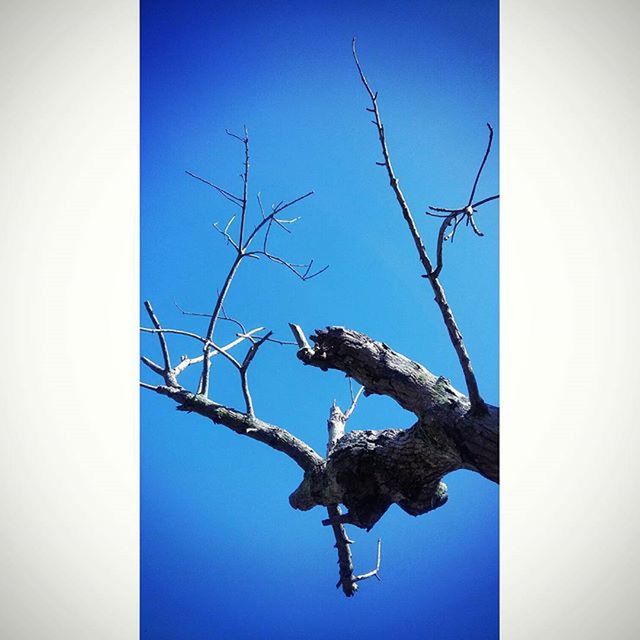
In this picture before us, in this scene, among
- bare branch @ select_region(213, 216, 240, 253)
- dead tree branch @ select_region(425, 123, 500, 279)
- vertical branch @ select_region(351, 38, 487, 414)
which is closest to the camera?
vertical branch @ select_region(351, 38, 487, 414)

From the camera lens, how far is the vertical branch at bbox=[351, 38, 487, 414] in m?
1.79

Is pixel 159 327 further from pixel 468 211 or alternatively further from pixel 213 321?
pixel 468 211

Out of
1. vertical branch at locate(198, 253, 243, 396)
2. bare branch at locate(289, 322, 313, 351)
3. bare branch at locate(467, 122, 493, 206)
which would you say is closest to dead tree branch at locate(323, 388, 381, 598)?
bare branch at locate(289, 322, 313, 351)

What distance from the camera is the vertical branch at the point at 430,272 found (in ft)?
5.88

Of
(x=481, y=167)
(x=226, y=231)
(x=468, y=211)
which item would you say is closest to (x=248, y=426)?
(x=226, y=231)

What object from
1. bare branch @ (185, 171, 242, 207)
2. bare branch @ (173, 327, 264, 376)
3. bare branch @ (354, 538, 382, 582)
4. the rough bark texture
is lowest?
bare branch @ (354, 538, 382, 582)

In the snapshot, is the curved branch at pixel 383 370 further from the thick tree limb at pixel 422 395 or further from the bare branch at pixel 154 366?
the bare branch at pixel 154 366

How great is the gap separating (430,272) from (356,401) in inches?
17.2

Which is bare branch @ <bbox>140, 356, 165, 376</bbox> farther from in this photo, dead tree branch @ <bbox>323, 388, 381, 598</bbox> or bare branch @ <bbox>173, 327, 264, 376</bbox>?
dead tree branch @ <bbox>323, 388, 381, 598</bbox>
